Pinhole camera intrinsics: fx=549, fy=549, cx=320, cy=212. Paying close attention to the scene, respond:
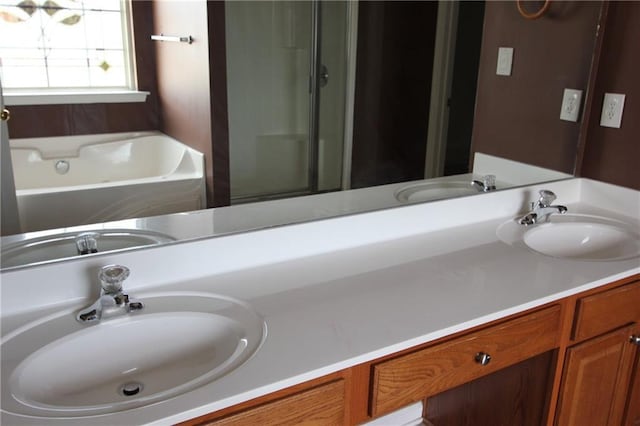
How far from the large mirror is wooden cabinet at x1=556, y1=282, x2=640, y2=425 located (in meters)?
0.58

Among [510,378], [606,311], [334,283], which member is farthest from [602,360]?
[334,283]

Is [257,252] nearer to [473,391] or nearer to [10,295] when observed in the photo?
[10,295]

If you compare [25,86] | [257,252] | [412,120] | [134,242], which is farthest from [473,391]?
[25,86]

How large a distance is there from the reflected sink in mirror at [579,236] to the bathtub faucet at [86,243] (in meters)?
1.22

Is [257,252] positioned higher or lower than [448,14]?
lower

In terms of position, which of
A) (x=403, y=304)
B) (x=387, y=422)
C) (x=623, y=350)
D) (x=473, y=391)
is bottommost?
(x=387, y=422)

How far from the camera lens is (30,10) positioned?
3.72ft

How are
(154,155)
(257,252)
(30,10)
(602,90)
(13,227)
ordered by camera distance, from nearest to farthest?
(30,10)
(13,227)
(154,155)
(257,252)
(602,90)

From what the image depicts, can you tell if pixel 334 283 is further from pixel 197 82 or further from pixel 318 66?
pixel 318 66

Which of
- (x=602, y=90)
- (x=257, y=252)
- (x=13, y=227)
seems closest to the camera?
(x=13, y=227)

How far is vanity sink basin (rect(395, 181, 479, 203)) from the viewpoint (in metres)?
1.79

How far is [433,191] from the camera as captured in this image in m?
1.86

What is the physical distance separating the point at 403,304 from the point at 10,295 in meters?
0.85

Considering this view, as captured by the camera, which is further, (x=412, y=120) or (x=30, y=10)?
(x=412, y=120)
